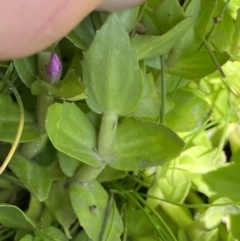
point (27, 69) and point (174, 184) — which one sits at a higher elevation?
point (27, 69)

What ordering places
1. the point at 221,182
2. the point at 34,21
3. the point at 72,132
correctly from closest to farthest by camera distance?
the point at 34,21 < the point at 72,132 < the point at 221,182

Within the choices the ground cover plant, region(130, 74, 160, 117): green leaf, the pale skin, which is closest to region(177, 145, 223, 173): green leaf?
the ground cover plant

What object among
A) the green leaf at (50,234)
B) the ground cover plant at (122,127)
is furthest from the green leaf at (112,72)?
the green leaf at (50,234)

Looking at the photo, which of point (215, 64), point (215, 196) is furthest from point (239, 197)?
point (215, 64)

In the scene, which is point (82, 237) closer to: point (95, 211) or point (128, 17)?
point (95, 211)

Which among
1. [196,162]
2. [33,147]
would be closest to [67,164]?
[33,147]

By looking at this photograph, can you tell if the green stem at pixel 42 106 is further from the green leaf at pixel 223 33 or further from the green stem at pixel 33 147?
the green leaf at pixel 223 33
